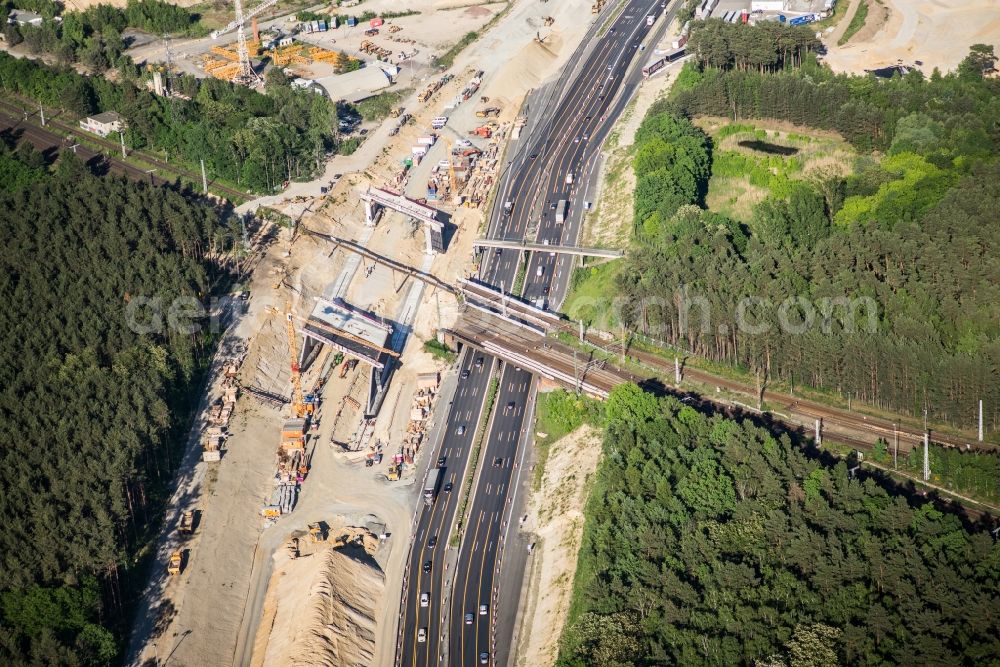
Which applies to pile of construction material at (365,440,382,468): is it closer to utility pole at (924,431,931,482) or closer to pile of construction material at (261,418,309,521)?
pile of construction material at (261,418,309,521)

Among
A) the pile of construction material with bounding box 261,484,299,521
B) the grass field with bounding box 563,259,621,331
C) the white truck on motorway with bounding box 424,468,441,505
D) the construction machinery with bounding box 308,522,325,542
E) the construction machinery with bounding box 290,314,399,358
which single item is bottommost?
the construction machinery with bounding box 308,522,325,542

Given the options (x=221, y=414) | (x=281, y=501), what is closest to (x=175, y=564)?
(x=281, y=501)

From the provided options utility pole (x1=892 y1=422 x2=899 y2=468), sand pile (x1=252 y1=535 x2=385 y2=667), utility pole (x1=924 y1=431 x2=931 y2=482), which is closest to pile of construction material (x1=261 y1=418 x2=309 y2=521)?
sand pile (x1=252 y1=535 x2=385 y2=667)

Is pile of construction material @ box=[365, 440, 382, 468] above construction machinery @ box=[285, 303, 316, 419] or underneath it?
underneath

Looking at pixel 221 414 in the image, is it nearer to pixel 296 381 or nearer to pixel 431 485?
pixel 296 381

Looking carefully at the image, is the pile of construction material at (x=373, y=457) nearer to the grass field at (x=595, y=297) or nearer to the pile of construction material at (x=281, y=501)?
the pile of construction material at (x=281, y=501)

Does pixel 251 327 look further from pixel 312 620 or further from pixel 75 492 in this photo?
pixel 312 620

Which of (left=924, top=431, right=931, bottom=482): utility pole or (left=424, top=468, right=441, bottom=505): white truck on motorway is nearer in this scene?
(left=924, top=431, right=931, bottom=482): utility pole
